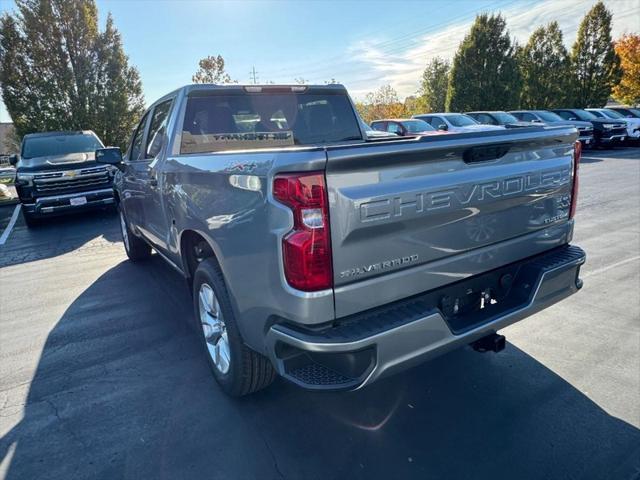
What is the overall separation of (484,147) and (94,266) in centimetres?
567

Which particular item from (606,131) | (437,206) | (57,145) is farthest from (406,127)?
(437,206)

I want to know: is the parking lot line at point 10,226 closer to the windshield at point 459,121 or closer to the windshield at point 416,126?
the windshield at point 416,126

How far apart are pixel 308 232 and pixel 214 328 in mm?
1432

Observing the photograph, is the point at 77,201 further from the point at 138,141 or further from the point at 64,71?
the point at 64,71

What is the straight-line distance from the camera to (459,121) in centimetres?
1712

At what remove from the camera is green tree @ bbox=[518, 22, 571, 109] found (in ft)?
95.1

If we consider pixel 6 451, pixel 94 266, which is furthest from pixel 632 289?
pixel 94 266

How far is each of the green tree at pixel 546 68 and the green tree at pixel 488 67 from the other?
13.3 ft

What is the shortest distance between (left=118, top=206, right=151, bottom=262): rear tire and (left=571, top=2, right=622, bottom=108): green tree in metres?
32.4

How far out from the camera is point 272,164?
1.93 meters

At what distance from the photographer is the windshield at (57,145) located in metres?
9.50

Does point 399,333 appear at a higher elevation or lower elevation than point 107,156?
lower

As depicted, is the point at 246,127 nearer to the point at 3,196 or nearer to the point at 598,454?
the point at 598,454

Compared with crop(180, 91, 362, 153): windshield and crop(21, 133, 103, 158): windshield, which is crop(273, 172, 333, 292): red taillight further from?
crop(21, 133, 103, 158): windshield
